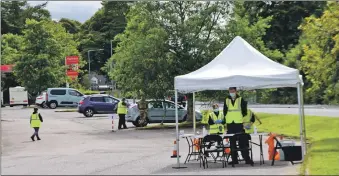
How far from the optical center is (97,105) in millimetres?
41688

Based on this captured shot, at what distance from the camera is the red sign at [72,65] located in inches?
2581

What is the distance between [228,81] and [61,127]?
1854 cm

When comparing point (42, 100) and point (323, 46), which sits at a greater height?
point (323, 46)

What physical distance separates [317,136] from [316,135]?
492 mm

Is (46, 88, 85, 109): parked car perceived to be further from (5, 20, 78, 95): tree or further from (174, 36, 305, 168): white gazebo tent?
(174, 36, 305, 168): white gazebo tent

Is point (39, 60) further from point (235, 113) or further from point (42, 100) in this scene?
point (235, 113)

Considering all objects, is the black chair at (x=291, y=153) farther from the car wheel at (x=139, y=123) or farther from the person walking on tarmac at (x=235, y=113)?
the car wheel at (x=139, y=123)

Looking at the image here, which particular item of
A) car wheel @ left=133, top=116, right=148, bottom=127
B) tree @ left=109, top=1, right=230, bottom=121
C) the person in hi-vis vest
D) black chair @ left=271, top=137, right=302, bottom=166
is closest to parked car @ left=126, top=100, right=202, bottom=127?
car wheel @ left=133, top=116, right=148, bottom=127

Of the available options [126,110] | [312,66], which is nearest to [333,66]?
[312,66]

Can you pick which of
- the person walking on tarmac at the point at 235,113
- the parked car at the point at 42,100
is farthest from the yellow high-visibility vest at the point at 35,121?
the parked car at the point at 42,100

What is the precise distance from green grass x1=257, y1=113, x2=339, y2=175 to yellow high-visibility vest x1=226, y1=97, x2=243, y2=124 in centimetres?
193

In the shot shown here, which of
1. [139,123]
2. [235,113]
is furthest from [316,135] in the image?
[139,123]

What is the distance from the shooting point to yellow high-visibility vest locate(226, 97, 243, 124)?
14.5m

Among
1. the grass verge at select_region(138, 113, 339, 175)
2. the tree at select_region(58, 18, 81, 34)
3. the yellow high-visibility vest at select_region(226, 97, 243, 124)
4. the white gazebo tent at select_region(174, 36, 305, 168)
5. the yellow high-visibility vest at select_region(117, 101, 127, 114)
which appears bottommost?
the grass verge at select_region(138, 113, 339, 175)
